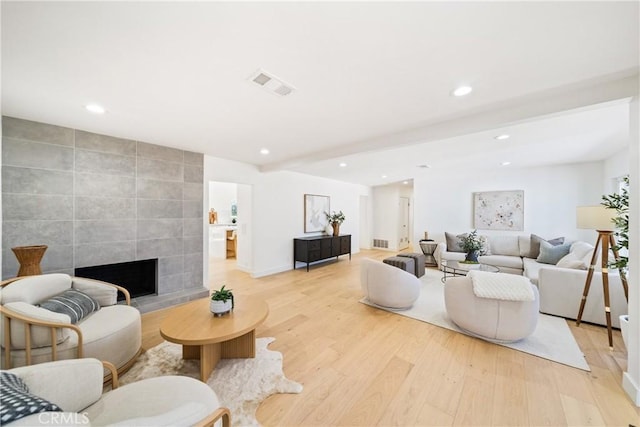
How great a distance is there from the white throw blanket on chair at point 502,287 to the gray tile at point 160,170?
4355 mm

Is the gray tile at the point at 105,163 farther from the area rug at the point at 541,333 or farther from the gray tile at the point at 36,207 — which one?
the area rug at the point at 541,333

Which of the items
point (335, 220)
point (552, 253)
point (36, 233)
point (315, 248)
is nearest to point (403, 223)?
point (335, 220)

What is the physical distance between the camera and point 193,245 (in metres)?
3.98

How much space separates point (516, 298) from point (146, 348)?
3722 millimetres

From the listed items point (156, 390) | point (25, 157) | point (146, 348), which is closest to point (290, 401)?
point (156, 390)

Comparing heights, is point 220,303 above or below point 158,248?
below

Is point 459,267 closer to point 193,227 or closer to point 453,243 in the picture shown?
point 453,243

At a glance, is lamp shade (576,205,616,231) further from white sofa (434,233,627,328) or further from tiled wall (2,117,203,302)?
tiled wall (2,117,203,302)

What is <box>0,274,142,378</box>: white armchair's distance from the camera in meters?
1.67

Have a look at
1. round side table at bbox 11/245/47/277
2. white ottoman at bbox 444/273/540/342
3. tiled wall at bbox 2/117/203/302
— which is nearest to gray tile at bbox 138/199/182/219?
tiled wall at bbox 2/117/203/302

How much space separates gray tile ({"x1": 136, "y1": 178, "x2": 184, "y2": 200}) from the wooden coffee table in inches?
80.5

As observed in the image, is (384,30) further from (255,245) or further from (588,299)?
(255,245)

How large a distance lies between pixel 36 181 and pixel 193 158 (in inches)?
70.2

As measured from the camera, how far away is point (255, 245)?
505 centimetres
